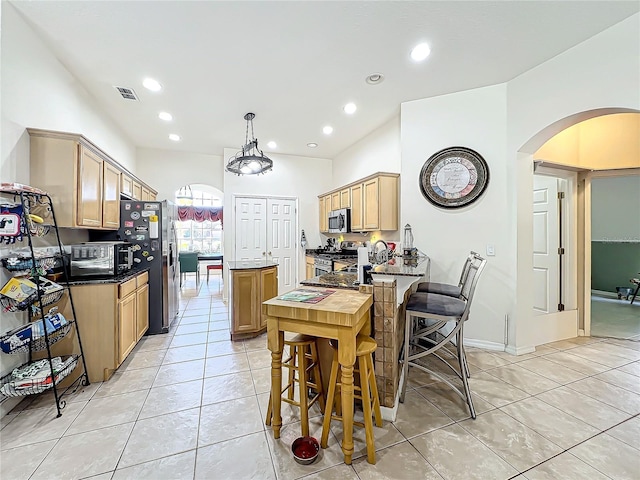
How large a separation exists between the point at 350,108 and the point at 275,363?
3389 mm

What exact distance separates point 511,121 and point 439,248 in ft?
5.24

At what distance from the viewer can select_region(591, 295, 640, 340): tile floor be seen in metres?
3.60

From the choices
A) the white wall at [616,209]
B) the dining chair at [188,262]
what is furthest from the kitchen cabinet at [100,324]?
the white wall at [616,209]

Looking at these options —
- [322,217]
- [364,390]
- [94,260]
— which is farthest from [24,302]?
[322,217]

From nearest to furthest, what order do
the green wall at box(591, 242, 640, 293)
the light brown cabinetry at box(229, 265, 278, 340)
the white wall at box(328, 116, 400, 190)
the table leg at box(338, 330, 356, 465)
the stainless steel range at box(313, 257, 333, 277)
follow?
the table leg at box(338, 330, 356, 465), the light brown cabinetry at box(229, 265, 278, 340), the white wall at box(328, 116, 400, 190), the stainless steel range at box(313, 257, 333, 277), the green wall at box(591, 242, 640, 293)

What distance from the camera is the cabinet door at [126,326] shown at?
8.47ft

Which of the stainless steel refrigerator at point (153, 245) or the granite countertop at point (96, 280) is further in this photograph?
the stainless steel refrigerator at point (153, 245)

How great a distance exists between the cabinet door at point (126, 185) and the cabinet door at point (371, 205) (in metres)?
3.38

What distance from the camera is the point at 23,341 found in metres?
1.97

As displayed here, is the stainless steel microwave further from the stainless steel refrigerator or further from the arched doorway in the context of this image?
the stainless steel refrigerator

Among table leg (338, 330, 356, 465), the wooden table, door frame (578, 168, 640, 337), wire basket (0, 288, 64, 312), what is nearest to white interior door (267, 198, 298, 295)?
wire basket (0, 288, 64, 312)

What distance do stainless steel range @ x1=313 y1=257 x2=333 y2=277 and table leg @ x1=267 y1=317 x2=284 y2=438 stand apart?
3148mm

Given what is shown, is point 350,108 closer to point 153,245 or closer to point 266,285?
point 266,285

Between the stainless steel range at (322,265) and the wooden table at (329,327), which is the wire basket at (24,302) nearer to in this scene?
the wooden table at (329,327)
